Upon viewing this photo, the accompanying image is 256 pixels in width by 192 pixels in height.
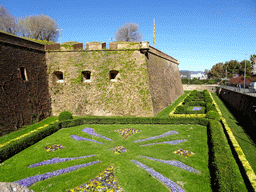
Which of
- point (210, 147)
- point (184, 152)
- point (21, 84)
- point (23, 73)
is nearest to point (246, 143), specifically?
point (210, 147)

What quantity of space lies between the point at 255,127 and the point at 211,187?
9225 millimetres

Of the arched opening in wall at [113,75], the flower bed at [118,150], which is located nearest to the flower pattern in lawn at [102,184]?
the flower bed at [118,150]

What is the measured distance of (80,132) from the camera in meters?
13.5

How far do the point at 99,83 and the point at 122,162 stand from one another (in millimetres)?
11190

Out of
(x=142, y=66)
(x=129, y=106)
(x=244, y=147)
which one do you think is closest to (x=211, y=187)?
(x=244, y=147)

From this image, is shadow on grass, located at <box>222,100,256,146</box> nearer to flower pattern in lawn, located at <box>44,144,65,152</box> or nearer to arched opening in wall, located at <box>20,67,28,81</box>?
flower pattern in lawn, located at <box>44,144,65,152</box>

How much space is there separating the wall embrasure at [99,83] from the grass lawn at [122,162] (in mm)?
5309

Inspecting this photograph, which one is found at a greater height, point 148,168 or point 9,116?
point 9,116

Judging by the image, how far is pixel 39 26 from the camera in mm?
31688

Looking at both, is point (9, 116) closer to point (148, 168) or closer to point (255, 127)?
point (148, 168)

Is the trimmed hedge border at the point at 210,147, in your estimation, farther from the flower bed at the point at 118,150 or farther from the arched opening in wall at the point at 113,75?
the arched opening in wall at the point at 113,75

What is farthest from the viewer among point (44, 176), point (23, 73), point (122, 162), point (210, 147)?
point (23, 73)

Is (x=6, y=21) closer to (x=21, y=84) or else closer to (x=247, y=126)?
(x=21, y=84)

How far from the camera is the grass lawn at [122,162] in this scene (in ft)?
22.8
